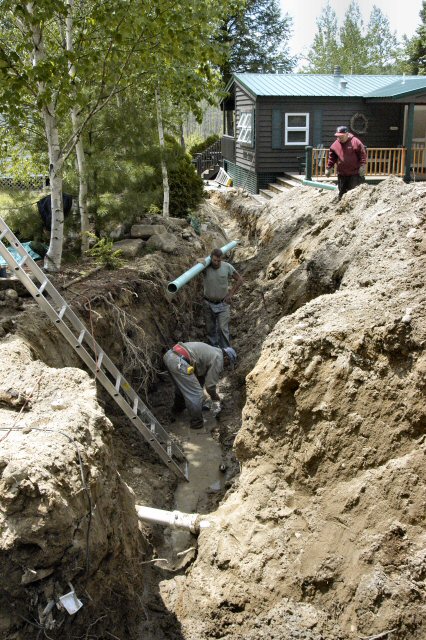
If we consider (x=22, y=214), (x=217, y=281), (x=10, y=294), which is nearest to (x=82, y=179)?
(x=22, y=214)

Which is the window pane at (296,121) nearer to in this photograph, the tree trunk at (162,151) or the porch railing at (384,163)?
the porch railing at (384,163)

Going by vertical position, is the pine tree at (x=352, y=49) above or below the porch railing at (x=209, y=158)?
above

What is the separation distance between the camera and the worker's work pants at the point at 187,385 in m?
9.34

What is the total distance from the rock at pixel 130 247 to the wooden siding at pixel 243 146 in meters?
10.7

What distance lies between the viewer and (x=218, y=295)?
11.6 m

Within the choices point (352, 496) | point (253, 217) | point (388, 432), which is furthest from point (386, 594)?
point (253, 217)

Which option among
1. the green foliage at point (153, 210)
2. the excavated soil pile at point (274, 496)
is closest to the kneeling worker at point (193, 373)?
the excavated soil pile at point (274, 496)

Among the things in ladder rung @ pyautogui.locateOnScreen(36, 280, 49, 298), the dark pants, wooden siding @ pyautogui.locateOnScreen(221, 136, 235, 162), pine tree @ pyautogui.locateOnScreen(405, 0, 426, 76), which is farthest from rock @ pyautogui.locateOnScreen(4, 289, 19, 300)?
pine tree @ pyautogui.locateOnScreen(405, 0, 426, 76)

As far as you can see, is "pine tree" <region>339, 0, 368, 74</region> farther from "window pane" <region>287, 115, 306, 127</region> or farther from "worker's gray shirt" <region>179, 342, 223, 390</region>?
"worker's gray shirt" <region>179, 342, 223, 390</region>

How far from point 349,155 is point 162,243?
413 cm

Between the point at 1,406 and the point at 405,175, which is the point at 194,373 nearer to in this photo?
the point at 1,406

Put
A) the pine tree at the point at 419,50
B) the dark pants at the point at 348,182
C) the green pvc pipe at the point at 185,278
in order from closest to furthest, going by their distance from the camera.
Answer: the green pvc pipe at the point at 185,278
the dark pants at the point at 348,182
the pine tree at the point at 419,50

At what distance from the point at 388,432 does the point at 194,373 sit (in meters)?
4.68

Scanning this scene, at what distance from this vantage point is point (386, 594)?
4773 mm
